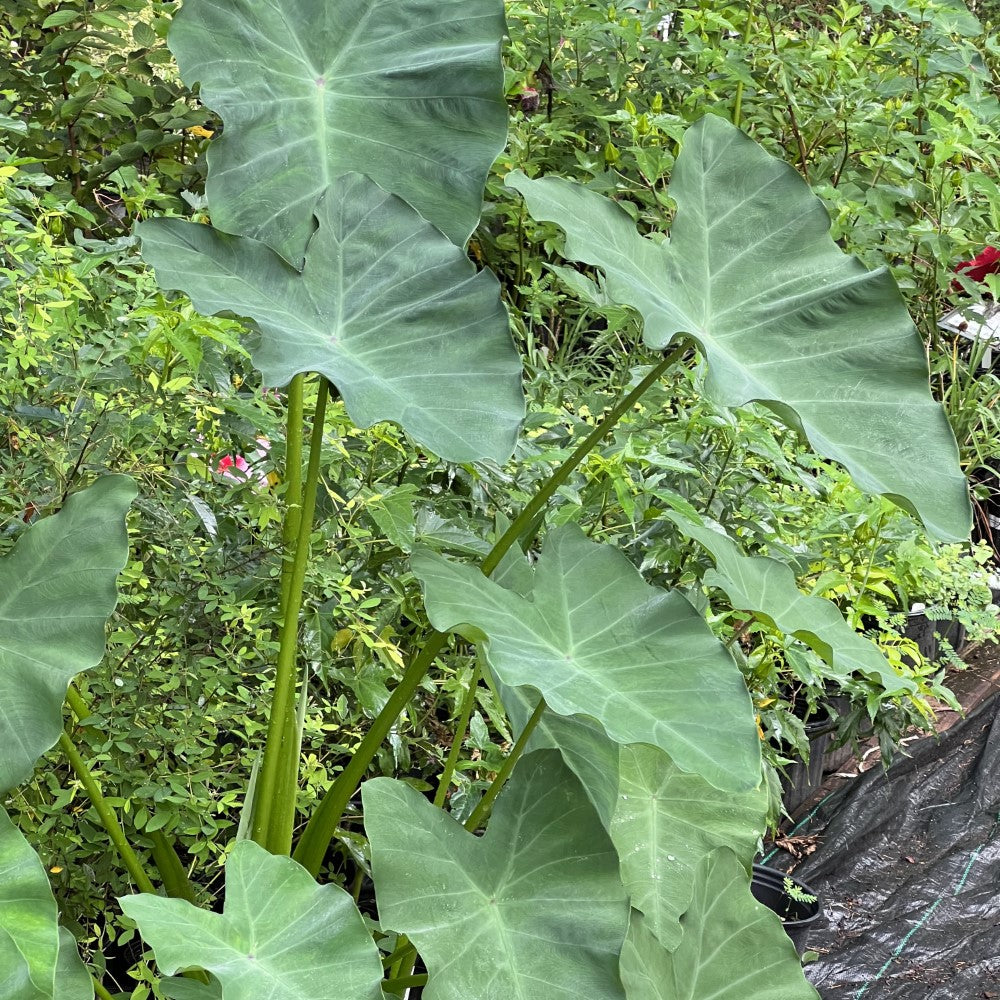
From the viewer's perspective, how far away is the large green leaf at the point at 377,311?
1.03m

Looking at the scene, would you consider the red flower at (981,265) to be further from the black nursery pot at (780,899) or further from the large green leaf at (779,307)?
the large green leaf at (779,307)

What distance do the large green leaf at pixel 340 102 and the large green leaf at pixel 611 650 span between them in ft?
1.35

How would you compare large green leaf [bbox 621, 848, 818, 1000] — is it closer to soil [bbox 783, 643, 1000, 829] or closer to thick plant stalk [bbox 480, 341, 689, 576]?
thick plant stalk [bbox 480, 341, 689, 576]

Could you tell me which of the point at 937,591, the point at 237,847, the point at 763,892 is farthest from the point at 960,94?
the point at 237,847

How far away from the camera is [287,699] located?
123 cm

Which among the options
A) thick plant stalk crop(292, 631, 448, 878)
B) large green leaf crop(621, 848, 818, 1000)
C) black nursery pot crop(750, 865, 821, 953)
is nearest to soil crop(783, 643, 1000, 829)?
black nursery pot crop(750, 865, 821, 953)

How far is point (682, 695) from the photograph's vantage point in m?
1.05

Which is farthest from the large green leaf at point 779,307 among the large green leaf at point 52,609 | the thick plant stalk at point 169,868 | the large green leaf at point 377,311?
the thick plant stalk at point 169,868

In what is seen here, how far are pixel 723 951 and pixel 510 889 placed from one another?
231mm

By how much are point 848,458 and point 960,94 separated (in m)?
1.91

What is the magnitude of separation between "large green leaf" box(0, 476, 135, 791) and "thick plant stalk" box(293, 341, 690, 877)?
1.06 feet

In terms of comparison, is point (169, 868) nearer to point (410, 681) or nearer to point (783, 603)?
point (410, 681)

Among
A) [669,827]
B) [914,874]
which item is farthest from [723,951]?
[914,874]

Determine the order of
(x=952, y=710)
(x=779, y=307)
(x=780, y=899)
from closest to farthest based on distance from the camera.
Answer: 1. (x=779, y=307)
2. (x=780, y=899)
3. (x=952, y=710)
